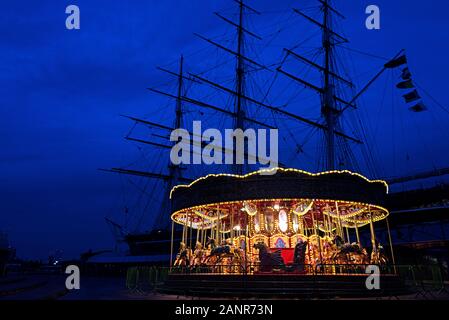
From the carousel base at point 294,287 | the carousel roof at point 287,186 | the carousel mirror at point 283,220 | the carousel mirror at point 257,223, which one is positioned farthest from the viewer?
the carousel mirror at point 257,223

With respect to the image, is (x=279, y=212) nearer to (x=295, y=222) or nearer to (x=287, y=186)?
(x=295, y=222)

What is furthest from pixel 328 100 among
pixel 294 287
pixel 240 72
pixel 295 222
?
pixel 294 287

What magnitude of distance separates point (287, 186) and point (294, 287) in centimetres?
376

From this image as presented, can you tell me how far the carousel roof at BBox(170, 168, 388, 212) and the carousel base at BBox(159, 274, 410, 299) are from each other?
3.01 m

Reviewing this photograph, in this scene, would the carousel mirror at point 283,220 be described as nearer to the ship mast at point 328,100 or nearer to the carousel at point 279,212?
the carousel at point 279,212

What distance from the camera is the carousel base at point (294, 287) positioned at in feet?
39.0

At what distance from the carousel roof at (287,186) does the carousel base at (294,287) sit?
3009mm

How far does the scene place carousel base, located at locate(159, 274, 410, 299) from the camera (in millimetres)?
11898

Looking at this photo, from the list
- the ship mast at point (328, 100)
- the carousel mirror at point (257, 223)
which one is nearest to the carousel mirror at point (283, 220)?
the carousel mirror at point (257, 223)

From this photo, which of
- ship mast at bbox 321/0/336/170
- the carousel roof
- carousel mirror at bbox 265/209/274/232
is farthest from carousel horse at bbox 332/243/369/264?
ship mast at bbox 321/0/336/170

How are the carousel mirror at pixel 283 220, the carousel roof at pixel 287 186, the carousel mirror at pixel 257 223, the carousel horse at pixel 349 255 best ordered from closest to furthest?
the carousel roof at pixel 287 186 → the carousel horse at pixel 349 255 → the carousel mirror at pixel 283 220 → the carousel mirror at pixel 257 223

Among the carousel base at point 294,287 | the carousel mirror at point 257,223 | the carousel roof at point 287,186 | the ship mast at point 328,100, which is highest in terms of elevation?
the ship mast at point 328,100

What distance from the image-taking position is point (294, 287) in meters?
12.1
